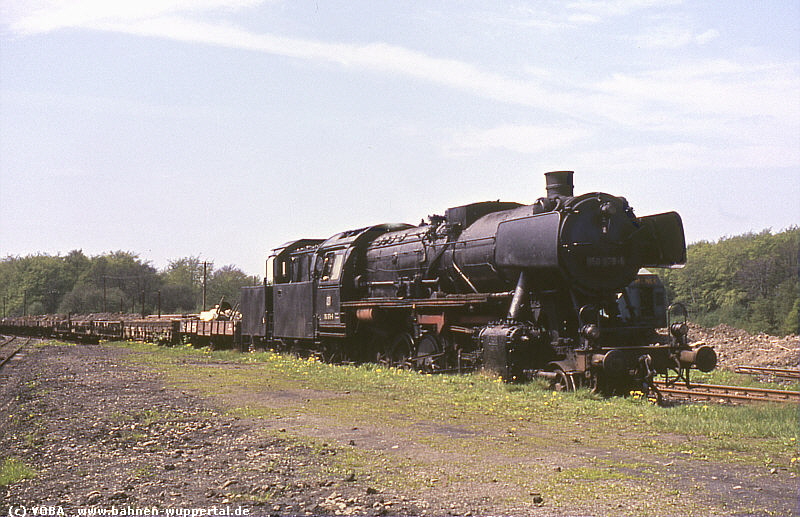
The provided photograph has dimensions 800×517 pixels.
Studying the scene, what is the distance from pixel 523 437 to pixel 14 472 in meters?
5.15

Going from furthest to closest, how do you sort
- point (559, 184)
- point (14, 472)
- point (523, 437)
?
point (559, 184) → point (523, 437) → point (14, 472)

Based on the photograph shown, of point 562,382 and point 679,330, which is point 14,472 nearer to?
point 562,382

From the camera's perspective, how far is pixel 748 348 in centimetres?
2588

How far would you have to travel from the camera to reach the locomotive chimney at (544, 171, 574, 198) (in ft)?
45.5

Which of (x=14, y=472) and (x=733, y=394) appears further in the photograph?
(x=733, y=394)

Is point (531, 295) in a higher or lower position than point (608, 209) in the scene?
lower

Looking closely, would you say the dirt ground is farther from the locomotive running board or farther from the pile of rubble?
the pile of rubble

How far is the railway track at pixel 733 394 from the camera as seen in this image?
13.0m

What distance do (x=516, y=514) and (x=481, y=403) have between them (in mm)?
5780

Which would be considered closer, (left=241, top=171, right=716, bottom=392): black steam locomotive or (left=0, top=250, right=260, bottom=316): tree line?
(left=241, top=171, right=716, bottom=392): black steam locomotive

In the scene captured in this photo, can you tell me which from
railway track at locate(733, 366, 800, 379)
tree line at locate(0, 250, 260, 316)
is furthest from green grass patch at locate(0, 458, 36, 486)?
tree line at locate(0, 250, 260, 316)

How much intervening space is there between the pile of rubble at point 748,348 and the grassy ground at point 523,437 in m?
11.6

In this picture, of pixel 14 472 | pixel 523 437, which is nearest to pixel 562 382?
pixel 523 437

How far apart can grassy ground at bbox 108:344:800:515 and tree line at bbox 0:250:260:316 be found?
78960 mm
